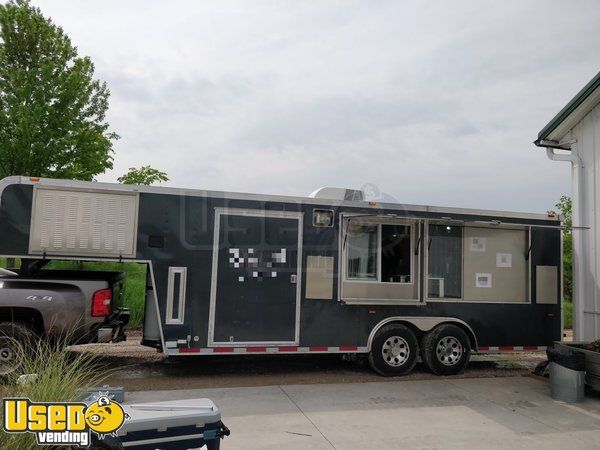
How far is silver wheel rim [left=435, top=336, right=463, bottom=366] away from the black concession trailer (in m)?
0.02

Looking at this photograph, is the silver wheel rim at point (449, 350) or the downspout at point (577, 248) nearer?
the silver wheel rim at point (449, 350)

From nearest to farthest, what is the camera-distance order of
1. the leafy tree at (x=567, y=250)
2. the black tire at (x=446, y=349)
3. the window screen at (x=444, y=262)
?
the black tire at (x=446, y=349) → the window screen at (x=444, y=262) → the leafy tree at (x=567, y=250)

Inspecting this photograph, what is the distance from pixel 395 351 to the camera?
795cm

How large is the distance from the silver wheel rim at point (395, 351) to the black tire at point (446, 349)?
1.11 feet

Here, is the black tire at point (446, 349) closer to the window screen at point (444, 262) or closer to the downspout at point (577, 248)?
the window screen at point (444, 262)

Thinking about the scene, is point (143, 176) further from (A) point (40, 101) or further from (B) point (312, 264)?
(B) point (312, 264)

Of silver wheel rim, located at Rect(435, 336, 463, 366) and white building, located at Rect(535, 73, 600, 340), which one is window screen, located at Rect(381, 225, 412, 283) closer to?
silver wheel rim, located at Rect(435, 336, 463, 366)

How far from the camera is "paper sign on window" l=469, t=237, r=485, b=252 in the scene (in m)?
8.45

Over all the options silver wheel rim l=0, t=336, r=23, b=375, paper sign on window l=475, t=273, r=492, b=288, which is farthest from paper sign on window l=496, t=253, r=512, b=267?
silver wheel rim l=0, t=336, r=23, b=375

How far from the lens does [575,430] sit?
221 inches

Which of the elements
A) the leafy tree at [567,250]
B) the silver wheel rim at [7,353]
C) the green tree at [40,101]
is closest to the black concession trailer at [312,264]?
the silver wheel rim at [7,353]

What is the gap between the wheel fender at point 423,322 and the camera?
308 inches

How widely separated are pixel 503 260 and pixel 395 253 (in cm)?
201

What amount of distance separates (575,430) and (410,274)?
10.6 ft
